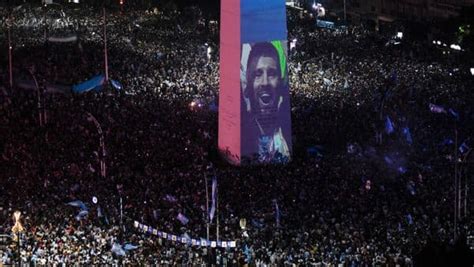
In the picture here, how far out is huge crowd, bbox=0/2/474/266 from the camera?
2586 centimetres

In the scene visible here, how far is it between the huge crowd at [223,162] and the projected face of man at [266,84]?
2.20 metres

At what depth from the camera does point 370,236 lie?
26.2m

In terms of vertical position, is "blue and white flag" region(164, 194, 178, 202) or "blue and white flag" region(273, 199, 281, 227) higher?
"blue and white flag" region(164, 194, 178, 202)

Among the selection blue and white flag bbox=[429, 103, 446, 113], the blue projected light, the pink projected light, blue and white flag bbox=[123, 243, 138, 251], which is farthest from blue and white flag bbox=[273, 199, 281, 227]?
blue and white flag bbox=[429, 103, 446, 113]

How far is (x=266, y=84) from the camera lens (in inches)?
1419

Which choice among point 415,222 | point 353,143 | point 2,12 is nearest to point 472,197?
point 415,222

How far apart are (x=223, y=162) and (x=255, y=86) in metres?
2.84

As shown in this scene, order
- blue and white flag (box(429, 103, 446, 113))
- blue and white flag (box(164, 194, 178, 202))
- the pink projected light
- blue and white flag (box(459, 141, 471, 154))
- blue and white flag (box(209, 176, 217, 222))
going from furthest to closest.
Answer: blue and white flag (box(429, 103, 446, 113)) < blue and white flag (box(459, 141, 471, 154)) < the pink projected light < blue and white flag (box(164, 194, 178, 202)) < blue and white flag (box(209, 176, 217, 222))

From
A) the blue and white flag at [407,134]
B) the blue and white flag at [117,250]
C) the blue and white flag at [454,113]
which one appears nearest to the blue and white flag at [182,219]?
the blue and white flag at [117,250]

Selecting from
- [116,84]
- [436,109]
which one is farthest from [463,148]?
[116,84]

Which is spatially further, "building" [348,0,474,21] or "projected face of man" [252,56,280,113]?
"building" [348,0,474,21]

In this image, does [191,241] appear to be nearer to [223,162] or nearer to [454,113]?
[223,162]

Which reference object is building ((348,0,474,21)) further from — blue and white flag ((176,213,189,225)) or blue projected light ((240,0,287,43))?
blue and white flag ((176,213,189,225))

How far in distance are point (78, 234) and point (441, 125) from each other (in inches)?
658
